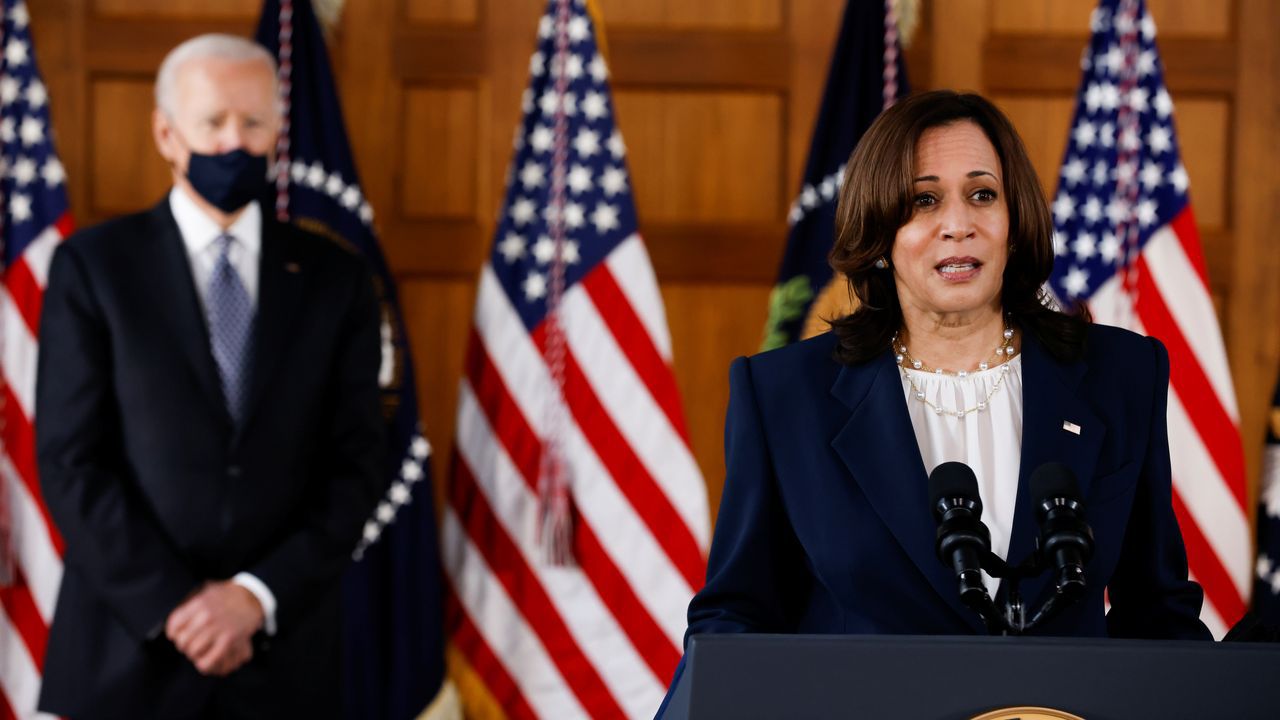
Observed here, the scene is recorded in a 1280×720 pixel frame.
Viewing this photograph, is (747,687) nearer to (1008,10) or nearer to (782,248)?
(782,248)

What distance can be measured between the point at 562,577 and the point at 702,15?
164 centimetres

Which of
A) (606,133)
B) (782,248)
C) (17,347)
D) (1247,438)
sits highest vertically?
(606,133)

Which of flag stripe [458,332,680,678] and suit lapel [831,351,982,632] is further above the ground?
suit lapel [831,351,982,632]

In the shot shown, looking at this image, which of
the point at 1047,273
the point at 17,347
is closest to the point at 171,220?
the point at 17,347

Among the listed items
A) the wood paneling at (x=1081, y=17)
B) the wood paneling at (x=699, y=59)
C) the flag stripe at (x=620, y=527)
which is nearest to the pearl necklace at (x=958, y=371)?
the flag stripe at (x=620, y=527)

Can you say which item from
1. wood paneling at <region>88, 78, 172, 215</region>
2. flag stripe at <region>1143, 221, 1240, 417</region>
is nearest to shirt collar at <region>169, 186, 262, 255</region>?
wood paneling at <region>88, 78, 172, 215</region>

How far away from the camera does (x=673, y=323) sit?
399 cm

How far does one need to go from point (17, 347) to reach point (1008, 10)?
285cm

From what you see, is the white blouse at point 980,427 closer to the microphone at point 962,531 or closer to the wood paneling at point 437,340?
the microphone at point 962,531

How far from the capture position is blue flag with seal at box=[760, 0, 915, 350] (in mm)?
3686

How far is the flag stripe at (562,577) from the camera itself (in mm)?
3596

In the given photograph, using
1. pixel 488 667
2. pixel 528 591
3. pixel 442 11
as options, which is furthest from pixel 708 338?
pixel 442 11

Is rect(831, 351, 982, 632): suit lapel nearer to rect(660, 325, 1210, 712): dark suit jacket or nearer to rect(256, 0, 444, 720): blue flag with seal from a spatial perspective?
rect(660, 325, 1210, 712): dark suit jacket

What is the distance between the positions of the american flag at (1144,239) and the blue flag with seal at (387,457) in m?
1.75
